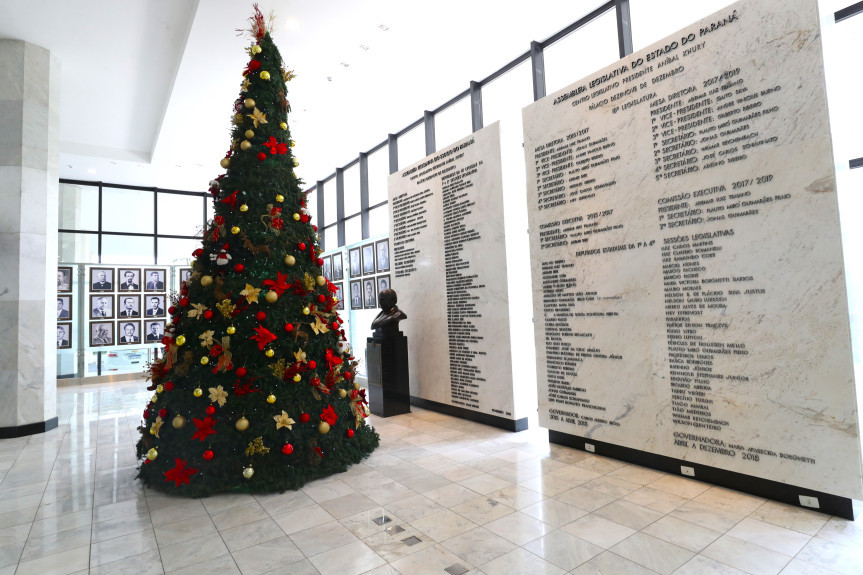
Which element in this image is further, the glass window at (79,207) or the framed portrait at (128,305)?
the glass window at (79,207)

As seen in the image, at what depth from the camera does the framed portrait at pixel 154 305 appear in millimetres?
12086

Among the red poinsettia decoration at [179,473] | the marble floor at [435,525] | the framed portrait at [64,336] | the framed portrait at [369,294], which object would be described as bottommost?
the marble floor at [435,525]

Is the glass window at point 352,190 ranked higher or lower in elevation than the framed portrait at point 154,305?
higher

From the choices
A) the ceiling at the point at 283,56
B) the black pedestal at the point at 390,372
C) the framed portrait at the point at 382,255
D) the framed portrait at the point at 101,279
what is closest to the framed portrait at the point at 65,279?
the framed portrait at the point at 101,279

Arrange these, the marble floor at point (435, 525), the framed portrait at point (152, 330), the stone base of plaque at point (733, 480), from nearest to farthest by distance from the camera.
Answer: the marble floor at point (435, 525)
the stone base of plaque at point (733, 480)
the framed portrait at point (152, 330)

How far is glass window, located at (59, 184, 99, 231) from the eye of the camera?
1184cm

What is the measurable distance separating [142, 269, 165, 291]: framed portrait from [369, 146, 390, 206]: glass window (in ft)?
20.8

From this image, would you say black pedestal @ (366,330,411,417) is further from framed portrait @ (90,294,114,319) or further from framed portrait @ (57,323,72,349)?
framed portrait @ (57,323,72,349)

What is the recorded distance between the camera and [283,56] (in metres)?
6.79

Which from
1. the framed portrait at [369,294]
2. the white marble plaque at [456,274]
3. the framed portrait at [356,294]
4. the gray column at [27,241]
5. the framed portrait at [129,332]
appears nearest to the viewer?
the white marble plaque at [456,274]

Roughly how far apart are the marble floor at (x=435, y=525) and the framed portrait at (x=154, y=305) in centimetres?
841

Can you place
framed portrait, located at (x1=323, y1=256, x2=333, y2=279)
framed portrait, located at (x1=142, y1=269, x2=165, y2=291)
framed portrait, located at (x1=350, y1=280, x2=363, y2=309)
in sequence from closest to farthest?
1. framed portrait, located at (x1=350, y1=280, x2=363, y2=309)
2. framed portrait, located at (x1=323, y1=256, x2=333, y2=279)
3. framed portrait, located at (x1=142, y1=269, x2=165, y2=291)

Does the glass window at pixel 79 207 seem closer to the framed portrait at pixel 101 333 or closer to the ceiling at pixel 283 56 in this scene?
the ceiling at pixel 283 56

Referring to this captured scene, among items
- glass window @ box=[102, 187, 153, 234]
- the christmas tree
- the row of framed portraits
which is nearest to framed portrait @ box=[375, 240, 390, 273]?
the christmas tree
